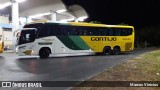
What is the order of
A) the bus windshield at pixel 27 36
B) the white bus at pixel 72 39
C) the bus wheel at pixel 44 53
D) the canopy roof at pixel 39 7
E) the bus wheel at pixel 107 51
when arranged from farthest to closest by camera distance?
the canopy roof at pixel 39 7 < the bus wheel at pixel 107 51 < the bus wheel at pixel 44 53 < the white bus at pixel 72 39 < the bus windshield at pixel 27 36

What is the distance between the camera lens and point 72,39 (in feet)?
86.7

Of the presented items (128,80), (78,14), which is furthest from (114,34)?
(78,14)

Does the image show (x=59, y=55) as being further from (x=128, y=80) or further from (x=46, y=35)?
→ (x=128, y=80)

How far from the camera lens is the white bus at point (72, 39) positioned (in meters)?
24.1

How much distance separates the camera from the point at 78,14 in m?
72.9

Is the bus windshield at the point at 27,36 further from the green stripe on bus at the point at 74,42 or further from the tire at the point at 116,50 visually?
the tire at the point at 116,50

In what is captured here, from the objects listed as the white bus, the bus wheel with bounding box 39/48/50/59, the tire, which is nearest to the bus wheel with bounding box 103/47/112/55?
the white bus

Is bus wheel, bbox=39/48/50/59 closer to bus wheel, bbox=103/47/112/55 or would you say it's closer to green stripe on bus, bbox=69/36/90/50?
green stripe on bus, bbox=69/36/90/50

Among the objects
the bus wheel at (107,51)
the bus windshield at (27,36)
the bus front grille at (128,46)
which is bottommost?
the bus wheel at (107,51)

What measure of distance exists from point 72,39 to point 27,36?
4108 mm

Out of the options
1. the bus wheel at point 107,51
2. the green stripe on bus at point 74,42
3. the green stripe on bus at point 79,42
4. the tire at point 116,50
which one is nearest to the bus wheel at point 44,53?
the green stripe on bus at point 74,42

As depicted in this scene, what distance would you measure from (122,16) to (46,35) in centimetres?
4504

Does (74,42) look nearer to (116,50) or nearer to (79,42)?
(79,42)

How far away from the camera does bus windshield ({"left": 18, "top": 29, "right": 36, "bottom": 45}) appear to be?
23938mm
